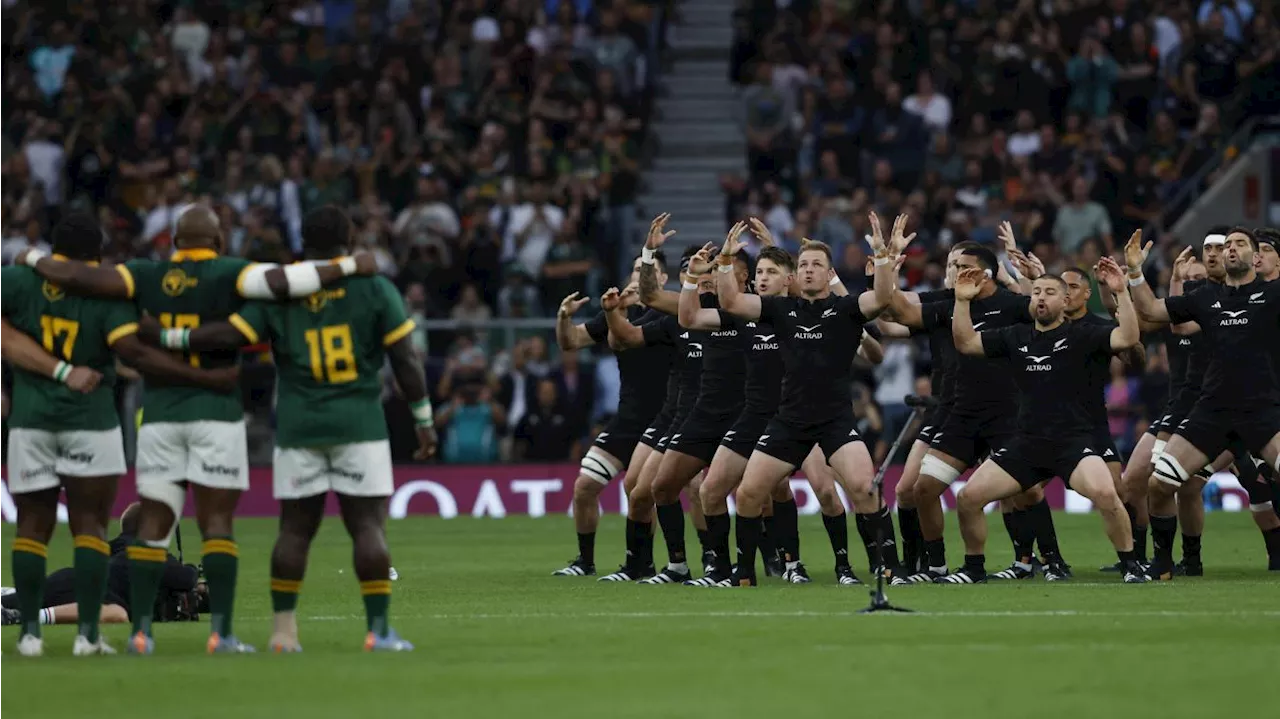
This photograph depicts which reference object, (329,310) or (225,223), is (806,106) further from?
(329,310)

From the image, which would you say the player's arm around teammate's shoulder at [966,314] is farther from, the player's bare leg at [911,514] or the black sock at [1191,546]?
the black sock at [1191,546]

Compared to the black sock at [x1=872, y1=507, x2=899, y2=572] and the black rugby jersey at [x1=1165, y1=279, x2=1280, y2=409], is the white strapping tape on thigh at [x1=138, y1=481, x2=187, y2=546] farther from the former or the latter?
the black rugby jersey at [x1=1165, y1=279, x2=1280, y2=409]

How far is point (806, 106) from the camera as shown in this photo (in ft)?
108

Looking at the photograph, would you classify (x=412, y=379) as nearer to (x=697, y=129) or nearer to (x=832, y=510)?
(x=832, y=510)

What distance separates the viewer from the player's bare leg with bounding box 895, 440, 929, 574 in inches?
687

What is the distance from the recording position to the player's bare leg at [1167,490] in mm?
17078

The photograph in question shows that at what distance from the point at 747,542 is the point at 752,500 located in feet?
1.49

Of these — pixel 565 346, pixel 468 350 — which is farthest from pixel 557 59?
pixel 565 346

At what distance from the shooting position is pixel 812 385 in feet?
55.0

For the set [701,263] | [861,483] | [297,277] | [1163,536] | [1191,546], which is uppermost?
[701,263]

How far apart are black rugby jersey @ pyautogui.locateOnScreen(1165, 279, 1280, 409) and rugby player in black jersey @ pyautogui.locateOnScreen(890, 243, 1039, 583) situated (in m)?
1.36

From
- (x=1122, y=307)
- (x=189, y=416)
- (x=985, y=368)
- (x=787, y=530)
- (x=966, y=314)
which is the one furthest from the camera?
(x=787, y=530)

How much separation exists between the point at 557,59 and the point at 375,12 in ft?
12.6

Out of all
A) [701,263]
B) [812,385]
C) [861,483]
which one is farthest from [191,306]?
[861,483]
